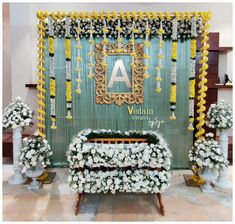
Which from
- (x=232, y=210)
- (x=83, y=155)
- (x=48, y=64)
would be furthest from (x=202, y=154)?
(x=48, y=64)

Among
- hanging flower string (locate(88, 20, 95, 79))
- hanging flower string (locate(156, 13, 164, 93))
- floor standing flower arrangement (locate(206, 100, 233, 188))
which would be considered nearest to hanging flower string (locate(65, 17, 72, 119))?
hanging flower string (locate(88, 20, 95, 79))

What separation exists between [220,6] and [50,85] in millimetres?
3531

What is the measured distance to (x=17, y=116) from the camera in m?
3.74

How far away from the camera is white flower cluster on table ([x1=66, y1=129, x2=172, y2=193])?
2.86m

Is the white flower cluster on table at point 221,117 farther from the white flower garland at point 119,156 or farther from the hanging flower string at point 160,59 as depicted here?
the white flower garland at point 119,156

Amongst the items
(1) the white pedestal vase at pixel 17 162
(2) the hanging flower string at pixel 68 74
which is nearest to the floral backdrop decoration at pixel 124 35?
(2) the hanging flower string at pixel 68 74

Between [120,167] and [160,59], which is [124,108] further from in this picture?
[120,167]

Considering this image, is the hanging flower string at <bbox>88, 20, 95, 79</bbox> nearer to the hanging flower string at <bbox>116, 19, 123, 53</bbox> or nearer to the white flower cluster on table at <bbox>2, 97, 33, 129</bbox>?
the hanging flower string at <bbox>116, 19, 123, 53</bbox>

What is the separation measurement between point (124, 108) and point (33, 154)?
160 centimetres

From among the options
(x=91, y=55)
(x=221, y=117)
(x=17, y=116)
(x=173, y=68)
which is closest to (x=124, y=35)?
(x=91, y=55)

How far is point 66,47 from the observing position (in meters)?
4.17

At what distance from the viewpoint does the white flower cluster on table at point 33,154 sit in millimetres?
3480

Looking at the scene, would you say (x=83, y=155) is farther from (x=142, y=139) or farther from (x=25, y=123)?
(x=25, y=123)

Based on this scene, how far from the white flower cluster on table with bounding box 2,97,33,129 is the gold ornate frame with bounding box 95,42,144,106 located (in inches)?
44.4
